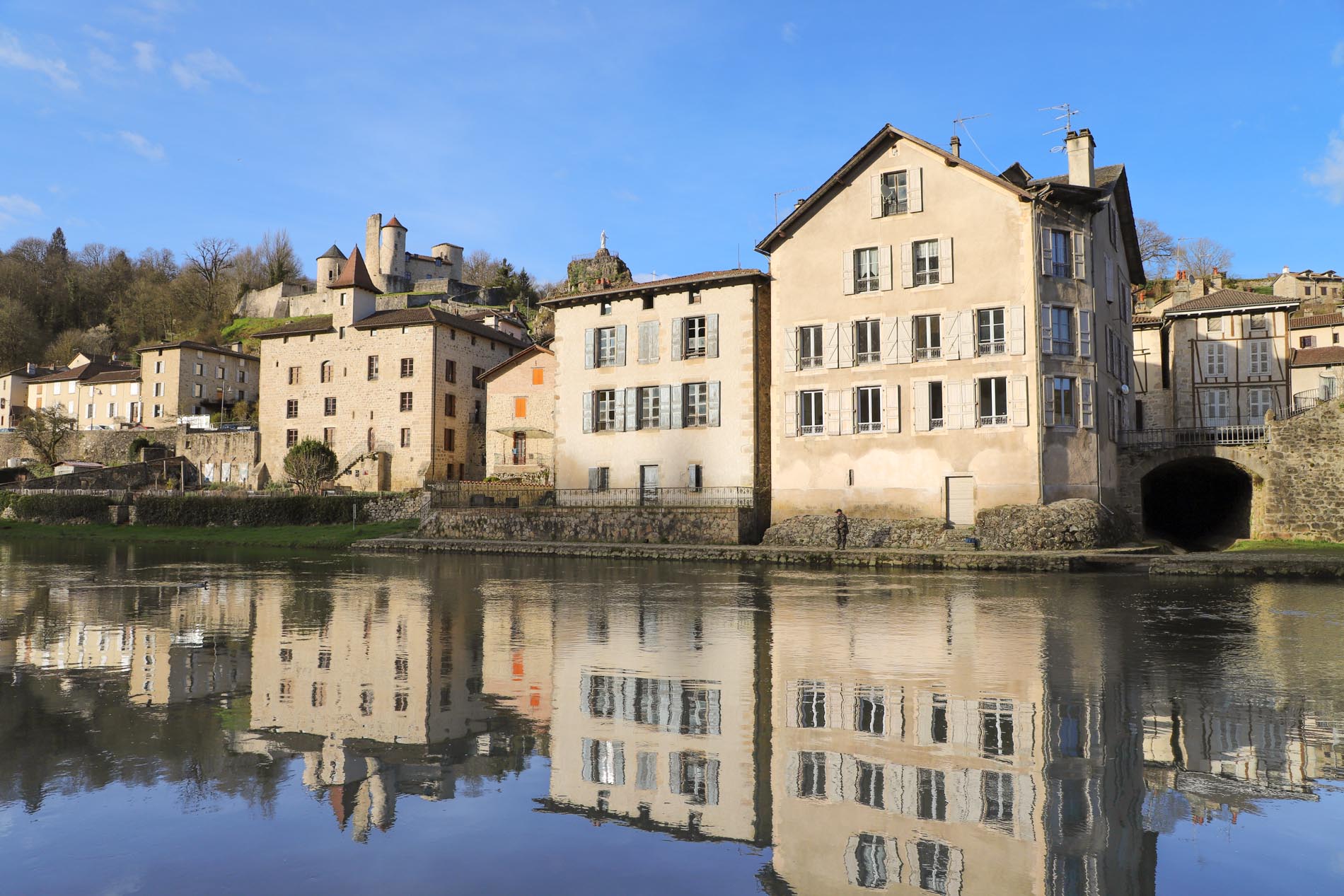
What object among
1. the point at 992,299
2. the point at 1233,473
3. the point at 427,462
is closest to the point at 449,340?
the point at 427,462

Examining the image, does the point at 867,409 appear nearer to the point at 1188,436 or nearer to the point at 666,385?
the point at 666,385

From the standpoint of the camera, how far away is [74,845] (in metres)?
4.55

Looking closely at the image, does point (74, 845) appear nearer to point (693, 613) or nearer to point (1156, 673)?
point (1156, 673)

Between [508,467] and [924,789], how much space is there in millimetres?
41319

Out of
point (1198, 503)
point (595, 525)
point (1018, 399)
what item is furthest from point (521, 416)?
point (1198, 503)

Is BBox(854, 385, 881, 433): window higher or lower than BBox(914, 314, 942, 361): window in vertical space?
lower

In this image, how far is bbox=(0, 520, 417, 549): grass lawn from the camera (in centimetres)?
3753

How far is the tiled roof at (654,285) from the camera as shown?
32.8m

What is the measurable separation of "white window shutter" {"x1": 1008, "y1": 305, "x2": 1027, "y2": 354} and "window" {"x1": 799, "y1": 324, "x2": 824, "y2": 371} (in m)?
6.37

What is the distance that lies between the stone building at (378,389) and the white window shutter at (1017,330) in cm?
3243

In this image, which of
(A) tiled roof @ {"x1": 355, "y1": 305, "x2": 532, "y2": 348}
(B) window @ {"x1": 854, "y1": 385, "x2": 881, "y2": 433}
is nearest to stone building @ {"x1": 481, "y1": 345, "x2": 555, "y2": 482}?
(A) tiled roof @ {"x1": 355, "y1": 305, "x2": 532, "y2": 348}

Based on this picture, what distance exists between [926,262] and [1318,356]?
32.1 meters

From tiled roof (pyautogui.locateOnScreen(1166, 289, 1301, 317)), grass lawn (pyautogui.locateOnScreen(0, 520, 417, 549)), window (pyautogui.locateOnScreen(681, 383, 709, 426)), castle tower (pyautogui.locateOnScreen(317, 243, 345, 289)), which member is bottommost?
grass lawn (pyautogui.locateOnScreen(0, 520, 417, 549))

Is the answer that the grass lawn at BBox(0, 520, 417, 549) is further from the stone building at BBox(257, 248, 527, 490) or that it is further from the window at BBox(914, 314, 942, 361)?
the window at BBox(914, 314, 942, 361)
